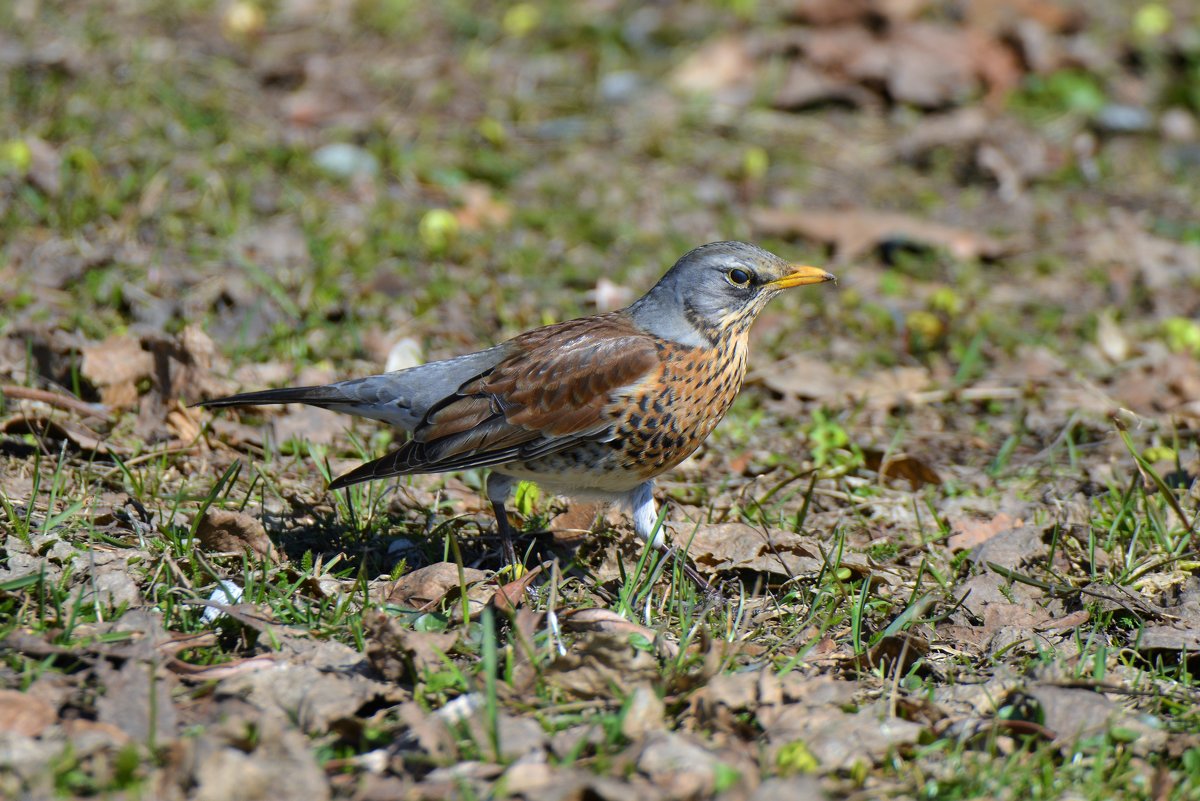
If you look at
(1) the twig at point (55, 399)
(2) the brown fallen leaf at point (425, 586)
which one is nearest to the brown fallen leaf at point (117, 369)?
(1) the twig at point (55, 399)

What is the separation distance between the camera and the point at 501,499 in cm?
532

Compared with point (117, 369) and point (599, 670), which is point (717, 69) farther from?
point (599, 670)

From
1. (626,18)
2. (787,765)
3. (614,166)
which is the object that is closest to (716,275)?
(787,765)

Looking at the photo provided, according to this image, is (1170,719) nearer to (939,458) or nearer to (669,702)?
(669,702)

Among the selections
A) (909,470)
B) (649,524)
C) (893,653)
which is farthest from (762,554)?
(909,470)

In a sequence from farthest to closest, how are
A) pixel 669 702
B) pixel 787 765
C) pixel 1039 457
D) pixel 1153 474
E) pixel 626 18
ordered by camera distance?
pixel 626 18 < pixel 1039 457 < pixel 1153 474 < pixel 669 702 < pixel 787 765

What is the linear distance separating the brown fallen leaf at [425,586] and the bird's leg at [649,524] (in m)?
0.72

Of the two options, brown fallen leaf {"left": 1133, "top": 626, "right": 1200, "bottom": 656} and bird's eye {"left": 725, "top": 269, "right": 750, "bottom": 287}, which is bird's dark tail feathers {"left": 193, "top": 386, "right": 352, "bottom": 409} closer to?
bird's eye {"left": 725, "top": 269, "right": 750, "bottom": 287}

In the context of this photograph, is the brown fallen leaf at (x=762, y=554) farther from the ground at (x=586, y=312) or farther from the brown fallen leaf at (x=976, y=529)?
the brown fallen leaf at (x=976, y=529)

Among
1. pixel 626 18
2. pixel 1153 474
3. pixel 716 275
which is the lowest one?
pixel 1153 474

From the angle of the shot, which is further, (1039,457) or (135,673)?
(1039,457)

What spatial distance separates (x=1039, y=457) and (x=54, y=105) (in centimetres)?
618

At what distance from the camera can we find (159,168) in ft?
25.8

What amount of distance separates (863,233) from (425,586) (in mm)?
4793
